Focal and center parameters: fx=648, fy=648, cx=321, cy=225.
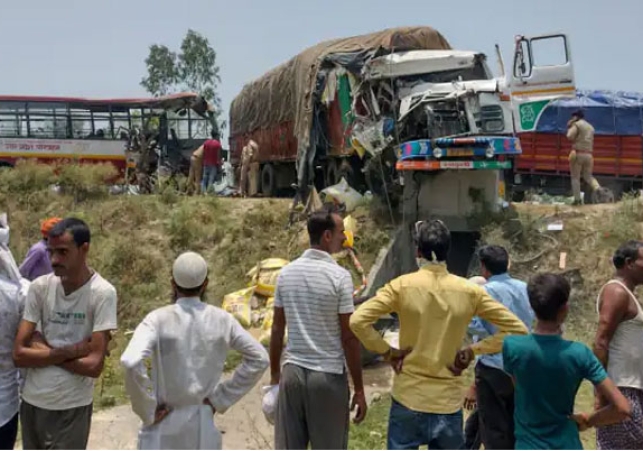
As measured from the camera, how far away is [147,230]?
1291 centimetres

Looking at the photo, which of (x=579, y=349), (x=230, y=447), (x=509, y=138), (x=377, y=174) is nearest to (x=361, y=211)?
(x=377, y=174)

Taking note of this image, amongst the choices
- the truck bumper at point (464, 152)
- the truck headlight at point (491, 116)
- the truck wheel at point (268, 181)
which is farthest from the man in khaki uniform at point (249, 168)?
the truck headlight at point (491, 116)

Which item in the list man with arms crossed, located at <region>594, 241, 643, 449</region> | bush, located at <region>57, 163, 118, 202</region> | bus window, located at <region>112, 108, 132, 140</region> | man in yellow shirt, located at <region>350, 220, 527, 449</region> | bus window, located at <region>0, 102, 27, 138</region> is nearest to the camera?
man in yellow shirt, located at <region>350, 220, 527, 449</region>

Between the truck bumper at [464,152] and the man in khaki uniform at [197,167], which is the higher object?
the truck bumper at [464,152]

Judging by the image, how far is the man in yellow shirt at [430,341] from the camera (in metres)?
3.30

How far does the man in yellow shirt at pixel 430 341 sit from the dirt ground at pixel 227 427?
269cm

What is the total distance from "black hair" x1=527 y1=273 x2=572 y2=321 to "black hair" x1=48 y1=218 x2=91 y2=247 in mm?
2159

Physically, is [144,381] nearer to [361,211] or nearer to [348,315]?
[348,315]

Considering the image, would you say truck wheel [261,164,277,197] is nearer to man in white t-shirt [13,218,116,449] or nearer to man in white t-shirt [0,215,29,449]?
man in white t-shirt [0,215,29,449]

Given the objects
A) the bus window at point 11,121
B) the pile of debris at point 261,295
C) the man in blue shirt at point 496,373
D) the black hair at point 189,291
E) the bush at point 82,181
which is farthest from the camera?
the bus window at point 11,121

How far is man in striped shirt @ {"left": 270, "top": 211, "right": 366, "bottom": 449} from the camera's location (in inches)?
140

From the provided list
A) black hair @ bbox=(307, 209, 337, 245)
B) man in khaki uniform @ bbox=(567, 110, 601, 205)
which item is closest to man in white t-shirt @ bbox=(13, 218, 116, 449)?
black hair @ bbox=(307, 209, 337, 245)

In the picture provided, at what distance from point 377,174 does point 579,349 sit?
927cm

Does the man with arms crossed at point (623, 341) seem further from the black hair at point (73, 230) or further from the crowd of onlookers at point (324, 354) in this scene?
the black hair at point (73, 230)
